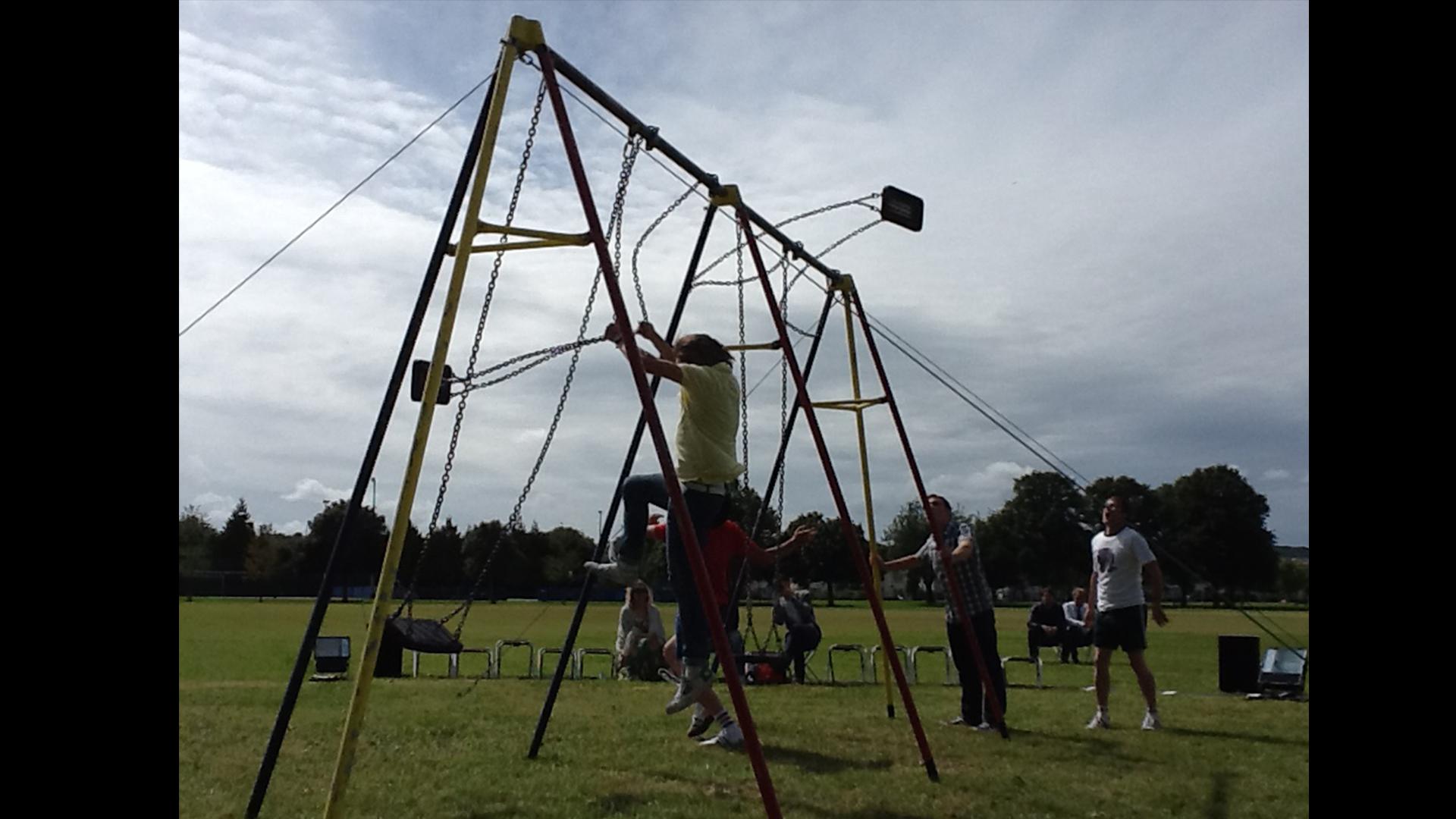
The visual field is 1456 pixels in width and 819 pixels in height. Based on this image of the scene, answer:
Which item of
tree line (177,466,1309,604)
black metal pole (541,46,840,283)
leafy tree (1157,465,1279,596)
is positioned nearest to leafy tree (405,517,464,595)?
tree line (177,466,1309,604)

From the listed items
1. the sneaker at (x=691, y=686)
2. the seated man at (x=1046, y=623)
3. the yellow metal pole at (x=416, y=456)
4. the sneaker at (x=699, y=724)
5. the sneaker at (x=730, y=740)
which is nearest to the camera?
the yellow metal pole at (x=416, y=456)

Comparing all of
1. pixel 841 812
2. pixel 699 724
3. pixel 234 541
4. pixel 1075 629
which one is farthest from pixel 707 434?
pixel 234 541

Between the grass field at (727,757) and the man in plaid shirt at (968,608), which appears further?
the man in plaid shirt at (968,608)

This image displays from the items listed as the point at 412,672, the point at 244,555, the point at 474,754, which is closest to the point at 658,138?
the point at 474,754

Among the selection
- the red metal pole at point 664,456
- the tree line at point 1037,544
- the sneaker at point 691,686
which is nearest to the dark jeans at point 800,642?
the sneaker at point 691,686

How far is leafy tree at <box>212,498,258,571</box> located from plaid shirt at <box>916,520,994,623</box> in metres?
89.1

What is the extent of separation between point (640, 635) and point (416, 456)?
839 centimetres

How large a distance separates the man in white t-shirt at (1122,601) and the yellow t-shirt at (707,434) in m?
4.38

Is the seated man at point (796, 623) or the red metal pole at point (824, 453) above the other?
the red metal pole at point (824, 453)

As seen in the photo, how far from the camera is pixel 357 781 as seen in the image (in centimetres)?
589

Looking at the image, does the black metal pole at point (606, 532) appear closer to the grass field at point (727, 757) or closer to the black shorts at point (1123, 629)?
the grass field at point (727, 757)

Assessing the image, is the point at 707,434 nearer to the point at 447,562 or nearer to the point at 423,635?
the point at 423,635

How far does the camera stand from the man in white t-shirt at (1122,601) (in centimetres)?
895
